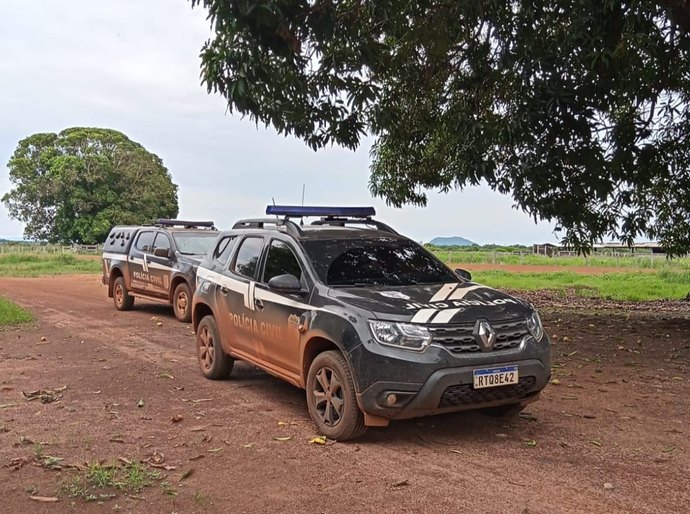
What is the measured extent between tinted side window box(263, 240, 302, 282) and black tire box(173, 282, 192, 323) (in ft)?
20.0

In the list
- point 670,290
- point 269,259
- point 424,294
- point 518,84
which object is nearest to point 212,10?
point 269,259

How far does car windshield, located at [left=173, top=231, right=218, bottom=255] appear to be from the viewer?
42.6ft

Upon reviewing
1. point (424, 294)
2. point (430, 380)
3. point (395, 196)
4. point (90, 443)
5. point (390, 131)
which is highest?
point (390, 131)

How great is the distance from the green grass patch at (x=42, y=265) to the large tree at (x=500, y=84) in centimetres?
2342

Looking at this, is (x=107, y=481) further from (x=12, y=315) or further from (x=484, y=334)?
(x=12, y=315)

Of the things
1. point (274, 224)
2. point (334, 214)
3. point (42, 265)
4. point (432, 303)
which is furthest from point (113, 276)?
point (42, 265)

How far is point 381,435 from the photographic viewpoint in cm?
532

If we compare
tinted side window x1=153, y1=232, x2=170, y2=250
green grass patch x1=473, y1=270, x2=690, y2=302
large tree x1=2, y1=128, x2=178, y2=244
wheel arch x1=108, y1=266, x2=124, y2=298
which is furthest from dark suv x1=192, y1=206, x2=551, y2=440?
large tree x1=2, y1=128, x2=178, y2=244

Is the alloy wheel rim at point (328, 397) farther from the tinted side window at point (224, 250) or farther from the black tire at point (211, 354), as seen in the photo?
the tinted side window at point (224, 250)

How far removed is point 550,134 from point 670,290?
657 inches

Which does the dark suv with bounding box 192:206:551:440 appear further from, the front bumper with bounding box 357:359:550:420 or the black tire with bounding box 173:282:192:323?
the black tire with bounding box 173:282:192:323

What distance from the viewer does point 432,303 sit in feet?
Answer: 17.0

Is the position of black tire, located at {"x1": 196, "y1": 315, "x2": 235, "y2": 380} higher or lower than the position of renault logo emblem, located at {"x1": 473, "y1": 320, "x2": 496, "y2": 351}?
lower

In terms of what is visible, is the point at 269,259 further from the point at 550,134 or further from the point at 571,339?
the point at 571,339
